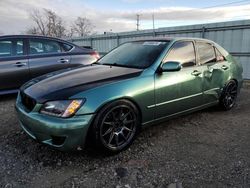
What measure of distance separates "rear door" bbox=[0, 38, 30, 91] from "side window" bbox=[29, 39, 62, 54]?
0.22m

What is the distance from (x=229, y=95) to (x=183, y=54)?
167cm

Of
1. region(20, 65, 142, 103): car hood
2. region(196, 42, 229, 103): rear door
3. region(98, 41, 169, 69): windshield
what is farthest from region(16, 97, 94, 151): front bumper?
region(196, 42, 229, 103): rear door

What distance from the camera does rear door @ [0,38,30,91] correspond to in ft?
17.6

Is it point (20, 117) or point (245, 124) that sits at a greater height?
point (20, 117)

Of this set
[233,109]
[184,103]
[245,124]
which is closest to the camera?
[184,103]

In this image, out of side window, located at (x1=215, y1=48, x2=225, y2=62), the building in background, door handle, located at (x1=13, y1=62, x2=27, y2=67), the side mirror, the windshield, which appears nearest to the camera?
the side mirror

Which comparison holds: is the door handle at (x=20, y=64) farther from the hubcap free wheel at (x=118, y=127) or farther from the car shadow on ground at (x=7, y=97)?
the hubcap free wheel at (x=118, y=127)

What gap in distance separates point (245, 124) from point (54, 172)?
3.33 meters

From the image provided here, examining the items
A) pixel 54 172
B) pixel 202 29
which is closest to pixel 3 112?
pixel 54 172

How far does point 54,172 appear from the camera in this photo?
9.07 feet

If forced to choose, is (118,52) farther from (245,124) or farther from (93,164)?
(245,124)

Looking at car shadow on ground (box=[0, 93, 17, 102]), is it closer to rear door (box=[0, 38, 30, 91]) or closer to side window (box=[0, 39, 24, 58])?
rear door (box=[0, 38, 30, 91])

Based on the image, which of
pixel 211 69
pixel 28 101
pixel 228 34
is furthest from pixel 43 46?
pixel 228 34

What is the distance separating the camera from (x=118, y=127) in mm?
3170
